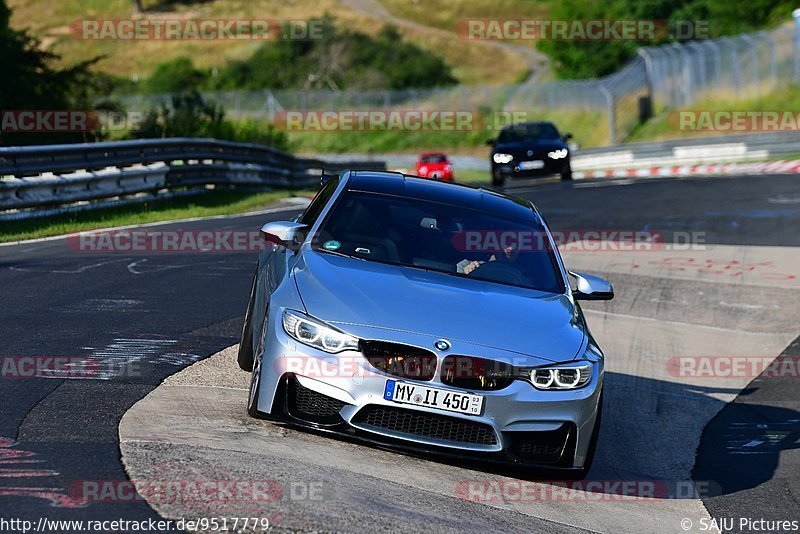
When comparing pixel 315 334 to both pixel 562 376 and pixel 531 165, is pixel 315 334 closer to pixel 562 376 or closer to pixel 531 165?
pixel 562 376

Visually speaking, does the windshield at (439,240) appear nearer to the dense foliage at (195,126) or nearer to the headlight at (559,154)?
the dense foliage at (195,126)

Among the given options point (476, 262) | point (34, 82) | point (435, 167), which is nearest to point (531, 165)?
point (34, 82)

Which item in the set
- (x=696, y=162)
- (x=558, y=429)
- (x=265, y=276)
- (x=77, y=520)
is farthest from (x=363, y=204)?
(x=696, y=162)

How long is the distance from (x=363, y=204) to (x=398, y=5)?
365ft

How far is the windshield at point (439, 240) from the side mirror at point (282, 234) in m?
0.12

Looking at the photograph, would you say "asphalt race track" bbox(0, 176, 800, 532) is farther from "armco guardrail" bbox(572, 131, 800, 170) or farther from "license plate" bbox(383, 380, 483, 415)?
"armco guardrail" bbox(572, 131, 800, 170)

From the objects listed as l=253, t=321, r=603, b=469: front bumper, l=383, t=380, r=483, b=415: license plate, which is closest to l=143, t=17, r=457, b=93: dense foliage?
l=253, t=321, r=603, b=469: front bumper

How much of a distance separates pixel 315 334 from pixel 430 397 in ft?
2.11

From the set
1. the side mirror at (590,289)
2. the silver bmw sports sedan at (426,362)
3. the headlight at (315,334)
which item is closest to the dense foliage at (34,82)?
the side mirror at (590,289)

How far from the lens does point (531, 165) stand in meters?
31.5

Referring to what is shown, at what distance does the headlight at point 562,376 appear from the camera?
6.45 metres

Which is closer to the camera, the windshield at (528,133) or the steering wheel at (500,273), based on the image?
the steering wheel at (500,273)

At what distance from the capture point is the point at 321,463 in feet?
19.8

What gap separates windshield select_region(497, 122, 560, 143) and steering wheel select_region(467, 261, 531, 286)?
978 inches
